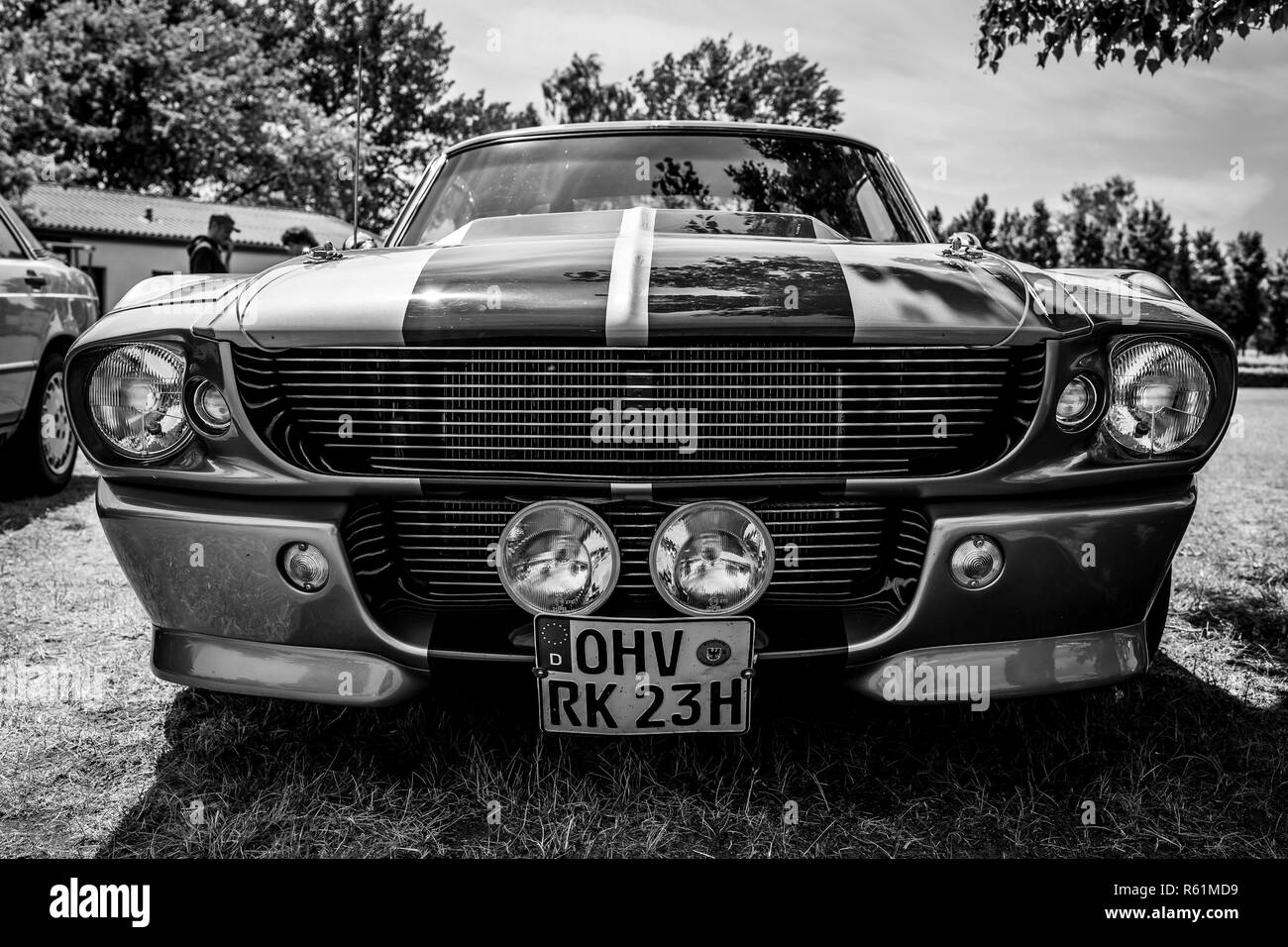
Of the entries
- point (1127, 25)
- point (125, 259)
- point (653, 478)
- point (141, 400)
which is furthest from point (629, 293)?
point (125, 259)

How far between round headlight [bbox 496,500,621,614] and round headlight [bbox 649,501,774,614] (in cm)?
9

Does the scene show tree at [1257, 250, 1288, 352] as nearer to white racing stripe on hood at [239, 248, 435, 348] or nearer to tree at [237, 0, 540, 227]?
tree at [237, 0, 540, 227]

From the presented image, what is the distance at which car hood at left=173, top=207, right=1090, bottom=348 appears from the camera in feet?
5.49

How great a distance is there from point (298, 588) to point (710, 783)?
0.90 m

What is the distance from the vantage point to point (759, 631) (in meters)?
1.73

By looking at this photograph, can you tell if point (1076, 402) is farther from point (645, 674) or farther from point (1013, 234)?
point (1013, 234)

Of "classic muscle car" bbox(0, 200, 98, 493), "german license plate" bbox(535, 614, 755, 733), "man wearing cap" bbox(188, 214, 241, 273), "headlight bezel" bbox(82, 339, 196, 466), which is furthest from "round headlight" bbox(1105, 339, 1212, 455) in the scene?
"man wearing cap" bbox(188, 214, 241, 273)

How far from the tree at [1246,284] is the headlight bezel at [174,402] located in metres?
53.3

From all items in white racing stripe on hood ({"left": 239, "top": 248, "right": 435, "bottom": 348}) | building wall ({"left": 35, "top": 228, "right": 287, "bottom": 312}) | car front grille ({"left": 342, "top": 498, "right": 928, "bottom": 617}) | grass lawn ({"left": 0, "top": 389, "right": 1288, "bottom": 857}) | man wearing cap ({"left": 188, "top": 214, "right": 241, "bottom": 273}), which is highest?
building wall ({"left": 35, "top": 228, "right": 287, "bottom": 312})

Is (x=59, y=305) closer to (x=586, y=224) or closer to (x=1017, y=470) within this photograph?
(x=586, y=224)

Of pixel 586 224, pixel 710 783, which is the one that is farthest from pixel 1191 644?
pixel 586 224

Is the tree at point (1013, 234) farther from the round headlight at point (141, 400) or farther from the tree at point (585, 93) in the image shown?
the round headlight at point (141, 400)

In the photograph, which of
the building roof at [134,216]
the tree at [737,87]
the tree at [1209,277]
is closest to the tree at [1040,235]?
the tree at [1209,277]

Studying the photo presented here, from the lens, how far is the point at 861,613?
1768mm
